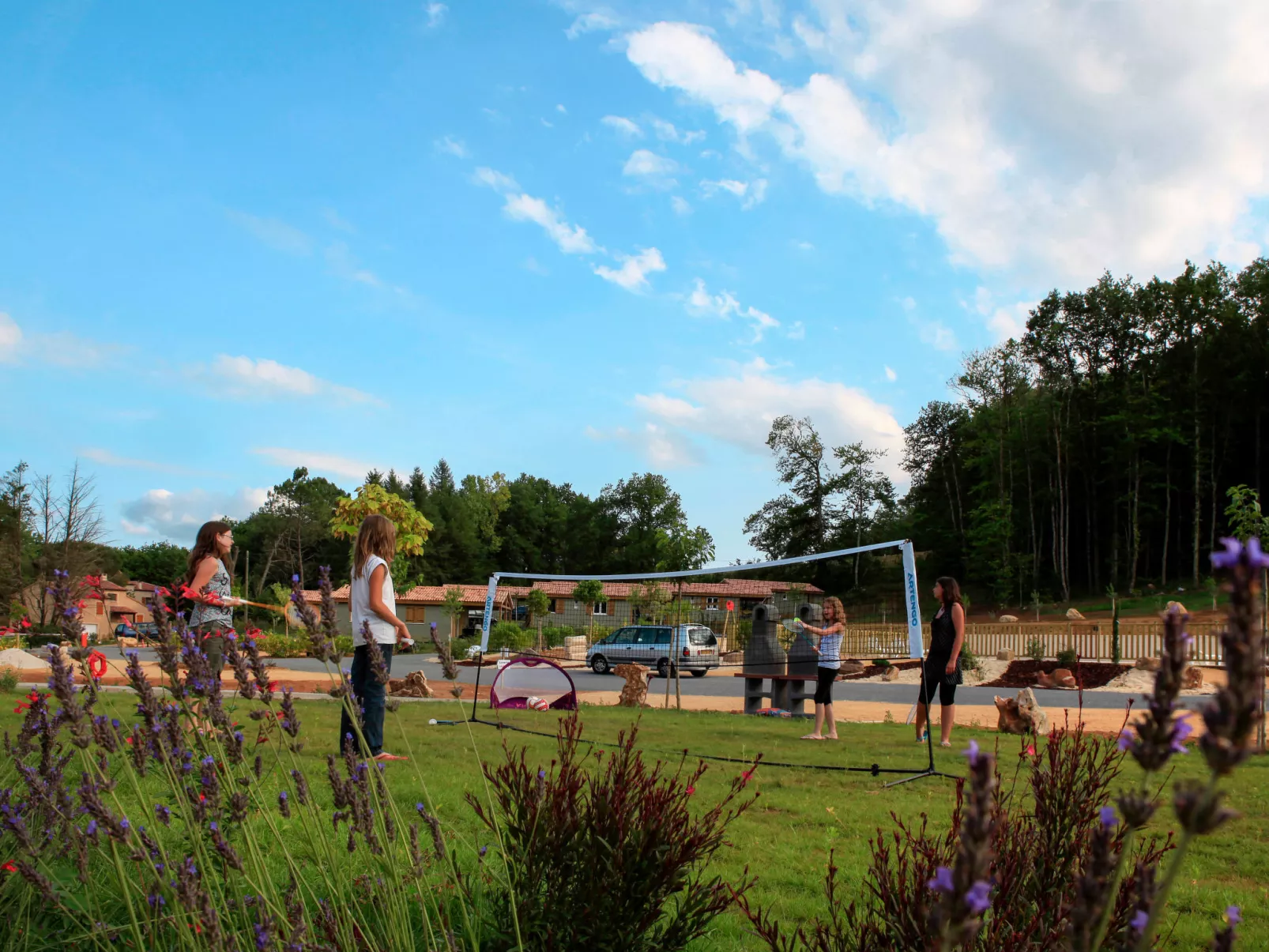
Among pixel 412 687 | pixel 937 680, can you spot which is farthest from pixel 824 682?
pixel 412 687

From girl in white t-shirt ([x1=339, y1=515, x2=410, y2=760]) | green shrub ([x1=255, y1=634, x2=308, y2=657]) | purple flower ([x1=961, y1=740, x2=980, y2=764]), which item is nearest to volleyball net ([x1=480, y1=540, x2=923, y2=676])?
girl in white t-shirt ([x1=339, y1=515, x2=410, y2=760])

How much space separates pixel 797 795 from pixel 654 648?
76.4ft

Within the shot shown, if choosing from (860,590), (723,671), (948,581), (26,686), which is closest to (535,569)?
(860,590)

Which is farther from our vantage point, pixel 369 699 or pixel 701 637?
pixel 701 637

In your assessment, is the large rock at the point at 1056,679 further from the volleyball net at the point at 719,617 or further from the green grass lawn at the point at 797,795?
the green grass lawn at the point at 797,795

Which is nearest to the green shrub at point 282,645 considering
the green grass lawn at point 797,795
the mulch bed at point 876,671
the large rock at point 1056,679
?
the mulch bed at point 876,671

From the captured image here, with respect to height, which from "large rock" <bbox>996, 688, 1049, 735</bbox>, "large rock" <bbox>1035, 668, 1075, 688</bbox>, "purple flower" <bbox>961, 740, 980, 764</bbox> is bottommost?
"large rock" <bbox>1035, 668, 1075, 688</bbox>

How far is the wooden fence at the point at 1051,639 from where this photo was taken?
2677cm

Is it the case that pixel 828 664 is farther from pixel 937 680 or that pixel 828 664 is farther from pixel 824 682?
pixel 937 680

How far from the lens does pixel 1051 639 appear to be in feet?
99.7

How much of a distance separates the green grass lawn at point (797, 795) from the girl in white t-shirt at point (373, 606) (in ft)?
1.45

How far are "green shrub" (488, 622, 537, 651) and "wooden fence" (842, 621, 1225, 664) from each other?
1404cm

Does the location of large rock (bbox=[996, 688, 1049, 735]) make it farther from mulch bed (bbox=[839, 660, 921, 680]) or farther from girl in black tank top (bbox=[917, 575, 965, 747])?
mulch bed (bbox=[839, 660, 921, 680])

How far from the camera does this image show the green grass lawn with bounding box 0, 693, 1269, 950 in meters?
4.30
